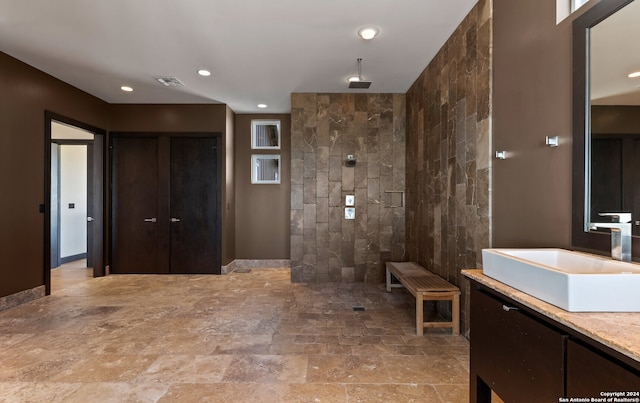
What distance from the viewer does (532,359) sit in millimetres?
1174

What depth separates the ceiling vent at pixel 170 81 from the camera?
4.16 m

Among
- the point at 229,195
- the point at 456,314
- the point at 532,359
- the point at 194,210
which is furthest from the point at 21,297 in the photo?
the point at 532,359

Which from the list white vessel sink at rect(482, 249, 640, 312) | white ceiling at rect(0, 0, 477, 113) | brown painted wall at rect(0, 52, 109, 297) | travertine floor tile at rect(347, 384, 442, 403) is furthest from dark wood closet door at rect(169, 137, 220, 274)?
white vessel sink at rect(482, 249, 640, 312)

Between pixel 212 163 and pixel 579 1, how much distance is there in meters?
4.94

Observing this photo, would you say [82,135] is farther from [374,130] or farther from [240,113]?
[374,130]

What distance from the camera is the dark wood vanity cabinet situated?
0.88 m

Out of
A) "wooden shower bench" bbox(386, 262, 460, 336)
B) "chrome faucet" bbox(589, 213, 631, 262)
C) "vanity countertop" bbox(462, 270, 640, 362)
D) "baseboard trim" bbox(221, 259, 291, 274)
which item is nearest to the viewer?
"vanity countertop" bbox(462, 270, 640, 362)

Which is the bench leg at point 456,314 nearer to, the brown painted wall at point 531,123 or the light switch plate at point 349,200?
the brown painted wall at point 531,123

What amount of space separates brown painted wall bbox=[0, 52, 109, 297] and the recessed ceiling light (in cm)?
401

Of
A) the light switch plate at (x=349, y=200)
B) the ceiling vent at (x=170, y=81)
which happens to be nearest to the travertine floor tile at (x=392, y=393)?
the light switch plate at (x=349, y=200)

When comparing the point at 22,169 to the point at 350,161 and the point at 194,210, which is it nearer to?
the point at 194,210

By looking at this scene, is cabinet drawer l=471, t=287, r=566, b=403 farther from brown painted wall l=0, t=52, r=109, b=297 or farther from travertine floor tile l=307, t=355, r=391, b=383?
brown painted wall l=0, t=52, r=109, b=297

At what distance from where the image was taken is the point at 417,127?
4.17 metres

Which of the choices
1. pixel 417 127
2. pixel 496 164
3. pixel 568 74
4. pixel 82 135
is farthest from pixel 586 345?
pixel 82 135
